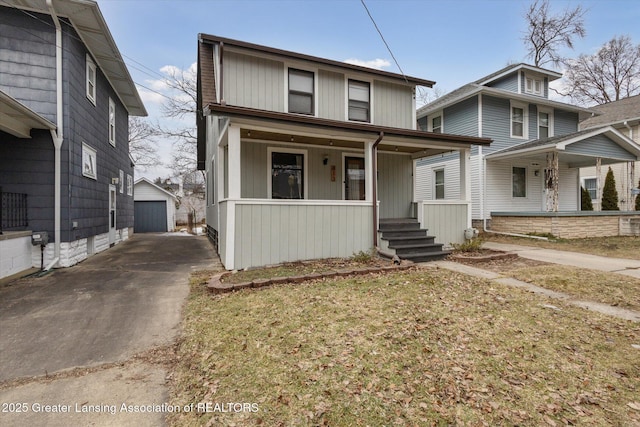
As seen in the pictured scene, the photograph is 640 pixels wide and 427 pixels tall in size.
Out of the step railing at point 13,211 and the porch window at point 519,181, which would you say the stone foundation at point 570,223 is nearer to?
the porch window at point 519,181

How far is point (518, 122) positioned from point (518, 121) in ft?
0.15

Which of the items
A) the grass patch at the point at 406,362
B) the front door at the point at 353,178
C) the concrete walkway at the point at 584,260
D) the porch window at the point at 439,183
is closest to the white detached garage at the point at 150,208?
the front door at the point at 353,178

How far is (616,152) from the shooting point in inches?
487

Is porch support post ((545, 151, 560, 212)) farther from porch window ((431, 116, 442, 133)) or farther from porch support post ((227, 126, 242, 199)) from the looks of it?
porch support post ((227, 126, 242, 199))

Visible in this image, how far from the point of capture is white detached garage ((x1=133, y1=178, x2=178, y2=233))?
757 inches

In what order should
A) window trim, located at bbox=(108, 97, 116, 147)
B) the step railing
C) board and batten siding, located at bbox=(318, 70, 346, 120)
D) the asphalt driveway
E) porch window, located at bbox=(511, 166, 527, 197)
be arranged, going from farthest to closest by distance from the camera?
porch window, located at bbox=(511, 166, 527, 197) → window trim, located at bbox=(108, 97, 116, 147) → board and batten siding, located at bbox=(318, 70, 346, 120) → the step railing → the asphalt driveway

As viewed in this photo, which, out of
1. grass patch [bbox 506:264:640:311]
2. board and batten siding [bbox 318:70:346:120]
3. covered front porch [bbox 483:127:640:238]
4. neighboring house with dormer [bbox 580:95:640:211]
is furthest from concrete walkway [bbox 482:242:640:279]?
neighboring house with dormer [bbox 580:95:640:211]

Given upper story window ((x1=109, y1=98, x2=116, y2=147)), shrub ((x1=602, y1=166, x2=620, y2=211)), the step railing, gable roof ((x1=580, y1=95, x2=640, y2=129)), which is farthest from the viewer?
gable roof ((x1=580, y1=95, x2=640, y2=129))

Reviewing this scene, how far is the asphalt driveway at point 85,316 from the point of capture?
2881 mm

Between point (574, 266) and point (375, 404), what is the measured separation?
675 cm

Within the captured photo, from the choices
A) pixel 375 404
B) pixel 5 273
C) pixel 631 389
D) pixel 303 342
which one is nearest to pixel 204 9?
pixel 5 273

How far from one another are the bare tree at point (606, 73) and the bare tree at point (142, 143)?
108 ft

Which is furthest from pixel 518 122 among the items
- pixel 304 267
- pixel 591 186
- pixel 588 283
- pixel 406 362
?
pixel 406 362

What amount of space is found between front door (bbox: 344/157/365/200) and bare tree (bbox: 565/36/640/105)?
76.6 feet
